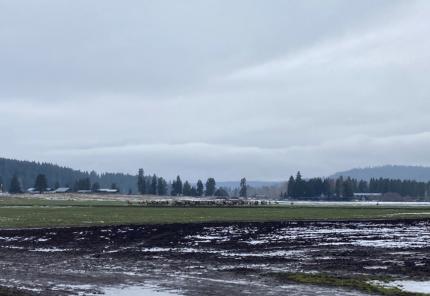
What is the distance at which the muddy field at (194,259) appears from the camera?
84.3ft

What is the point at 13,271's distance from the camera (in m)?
30.7

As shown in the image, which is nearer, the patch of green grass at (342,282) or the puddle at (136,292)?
the patch of green grass at (342,282)

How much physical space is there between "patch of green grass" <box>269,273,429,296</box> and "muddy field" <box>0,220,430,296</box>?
0.75m

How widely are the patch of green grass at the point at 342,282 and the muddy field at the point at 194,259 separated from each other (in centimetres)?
75

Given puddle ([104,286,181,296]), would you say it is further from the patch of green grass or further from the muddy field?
the patch of green grass

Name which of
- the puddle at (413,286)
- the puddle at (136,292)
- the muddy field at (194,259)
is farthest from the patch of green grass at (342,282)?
the puddle at (136,292)

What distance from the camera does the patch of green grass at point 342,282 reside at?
2362 centimetres

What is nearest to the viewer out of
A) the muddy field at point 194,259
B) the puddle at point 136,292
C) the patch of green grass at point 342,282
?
the patch of green grass at point 342,282

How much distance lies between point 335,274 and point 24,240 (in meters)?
27.2

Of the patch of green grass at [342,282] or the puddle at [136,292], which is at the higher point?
the patch of green grass at [342,282]

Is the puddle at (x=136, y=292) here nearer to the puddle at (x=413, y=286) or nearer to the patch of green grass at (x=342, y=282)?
the patch of green grass at (x=342, y=282)

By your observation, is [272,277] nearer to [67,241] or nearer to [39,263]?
[39,263]

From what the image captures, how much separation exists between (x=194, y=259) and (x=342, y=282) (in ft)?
37.6

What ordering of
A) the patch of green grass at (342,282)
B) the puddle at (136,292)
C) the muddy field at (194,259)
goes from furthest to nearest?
the muddy field at (194,259), the puddle at (136,292), the patch of green grass at (342,282)
